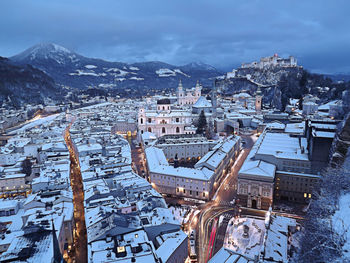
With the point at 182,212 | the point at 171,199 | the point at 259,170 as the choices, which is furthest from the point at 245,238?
the point at 171,199

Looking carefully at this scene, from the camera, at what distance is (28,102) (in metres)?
134

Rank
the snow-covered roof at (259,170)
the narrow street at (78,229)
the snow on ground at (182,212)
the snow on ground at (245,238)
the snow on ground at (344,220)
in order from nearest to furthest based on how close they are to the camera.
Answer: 1. the snow on ground at (344,220)
2. the snow on ground at (245,238)
3. the narrow street at (78,229)
4. the snow on ground at (182,212)
5. the snow-covered roof at (259,170)

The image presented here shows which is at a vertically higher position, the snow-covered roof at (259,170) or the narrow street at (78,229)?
the snow-covered roof at (259,170)

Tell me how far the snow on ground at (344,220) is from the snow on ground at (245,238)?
280 inches

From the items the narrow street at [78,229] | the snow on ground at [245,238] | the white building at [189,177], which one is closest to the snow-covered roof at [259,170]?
the white building at [189,177]

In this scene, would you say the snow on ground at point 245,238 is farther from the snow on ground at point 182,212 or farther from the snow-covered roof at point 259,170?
the snow-covered roof at point 259,170

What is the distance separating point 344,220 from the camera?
18109mm

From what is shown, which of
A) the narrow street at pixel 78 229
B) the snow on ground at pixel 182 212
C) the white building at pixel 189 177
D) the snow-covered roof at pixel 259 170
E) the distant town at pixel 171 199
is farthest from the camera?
the white building at pixel 189 177

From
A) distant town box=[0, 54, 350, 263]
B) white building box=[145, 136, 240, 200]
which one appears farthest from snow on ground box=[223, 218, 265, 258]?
white building box=[145, 136, 240, 200]

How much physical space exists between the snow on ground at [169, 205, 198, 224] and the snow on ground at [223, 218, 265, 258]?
541 cm

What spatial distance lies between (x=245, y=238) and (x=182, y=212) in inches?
355

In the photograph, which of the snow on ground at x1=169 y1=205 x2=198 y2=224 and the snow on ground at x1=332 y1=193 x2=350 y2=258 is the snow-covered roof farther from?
the snow on ground at x1=332 y1=193 x2=350 y2=258

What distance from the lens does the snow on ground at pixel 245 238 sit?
874 inches

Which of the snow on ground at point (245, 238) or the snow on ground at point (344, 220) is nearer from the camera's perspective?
the snow on ground at point (344, 220)
